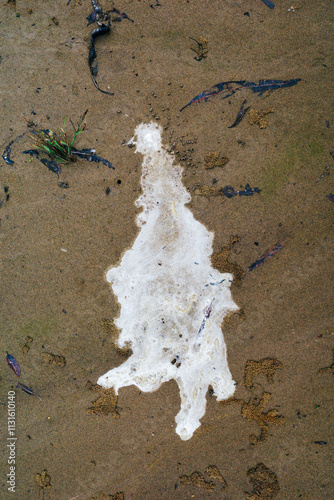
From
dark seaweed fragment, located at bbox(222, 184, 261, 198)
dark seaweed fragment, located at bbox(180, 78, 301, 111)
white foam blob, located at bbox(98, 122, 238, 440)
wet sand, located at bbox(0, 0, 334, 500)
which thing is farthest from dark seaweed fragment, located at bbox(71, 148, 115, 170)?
dark seaweed fragment, located at bbox(222, 184, 261, 198)

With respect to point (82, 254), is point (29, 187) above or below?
above

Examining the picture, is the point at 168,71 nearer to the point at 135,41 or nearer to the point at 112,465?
the point at 135,41

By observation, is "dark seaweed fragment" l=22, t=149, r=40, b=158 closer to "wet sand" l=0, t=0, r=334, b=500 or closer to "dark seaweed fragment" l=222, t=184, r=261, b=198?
"wet sand" l=0, t=0, r=334, b=500

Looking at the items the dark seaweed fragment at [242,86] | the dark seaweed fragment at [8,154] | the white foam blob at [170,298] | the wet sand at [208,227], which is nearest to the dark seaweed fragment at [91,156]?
the wet sand at [208,227]

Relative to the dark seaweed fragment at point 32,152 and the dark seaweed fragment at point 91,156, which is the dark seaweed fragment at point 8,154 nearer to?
the dark seaweed fragment at point 32,152

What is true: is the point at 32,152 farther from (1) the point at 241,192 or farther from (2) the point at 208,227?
(1) the point at 241,192

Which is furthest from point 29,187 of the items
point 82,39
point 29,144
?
point 82,39

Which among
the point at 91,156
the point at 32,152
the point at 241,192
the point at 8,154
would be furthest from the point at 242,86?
the point at 8,154
